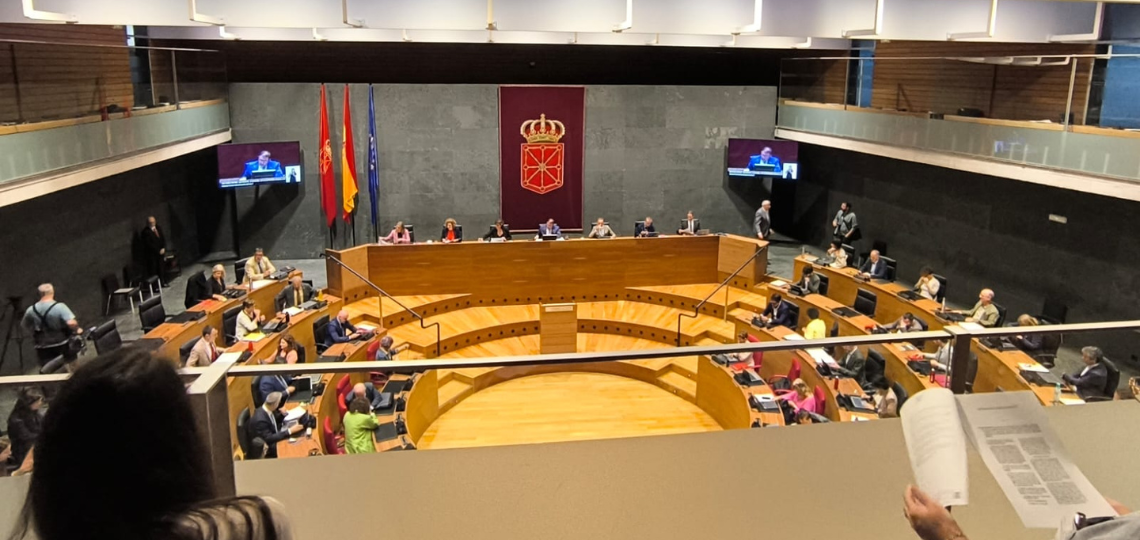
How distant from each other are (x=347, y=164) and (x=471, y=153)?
2.25m

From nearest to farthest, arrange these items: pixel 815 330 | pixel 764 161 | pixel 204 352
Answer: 1. pixel 204 352
2. pixel 815 330
3. pixel 764 161

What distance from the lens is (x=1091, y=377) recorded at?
3.89m

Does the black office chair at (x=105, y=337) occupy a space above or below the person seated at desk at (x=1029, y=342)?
below

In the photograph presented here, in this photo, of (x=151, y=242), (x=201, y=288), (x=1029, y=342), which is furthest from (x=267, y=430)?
(x=151, y=242)

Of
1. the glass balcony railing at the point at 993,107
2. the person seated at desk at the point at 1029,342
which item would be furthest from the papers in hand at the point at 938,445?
the glass balcony railing at the point at 993,107

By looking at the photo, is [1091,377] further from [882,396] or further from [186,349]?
[186,349]

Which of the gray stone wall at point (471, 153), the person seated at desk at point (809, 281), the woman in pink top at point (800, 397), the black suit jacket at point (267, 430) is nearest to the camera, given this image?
the black suit jacket at point (267, 430)

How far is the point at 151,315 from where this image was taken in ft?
28.6

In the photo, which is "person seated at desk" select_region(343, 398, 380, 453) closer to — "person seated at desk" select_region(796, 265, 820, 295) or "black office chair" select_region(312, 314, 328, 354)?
"black office chair" select_region(312, 314, 328, 354)

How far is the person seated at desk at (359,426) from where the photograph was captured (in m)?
4.84

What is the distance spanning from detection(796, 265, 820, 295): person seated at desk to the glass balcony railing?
2265 mm

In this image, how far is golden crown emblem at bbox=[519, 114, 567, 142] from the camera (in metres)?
14.4

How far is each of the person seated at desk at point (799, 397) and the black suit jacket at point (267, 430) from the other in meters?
4.51

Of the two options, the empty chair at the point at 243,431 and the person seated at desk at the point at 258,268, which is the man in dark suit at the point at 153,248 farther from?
the empty chair at the point at 243,431
